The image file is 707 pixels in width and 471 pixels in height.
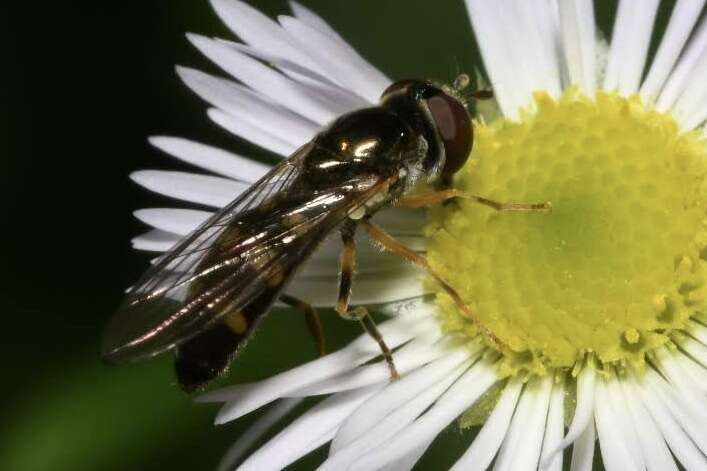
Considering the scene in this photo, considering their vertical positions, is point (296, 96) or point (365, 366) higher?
point (296, 96)

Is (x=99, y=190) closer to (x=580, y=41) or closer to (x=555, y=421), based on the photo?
(x=580, y=41)

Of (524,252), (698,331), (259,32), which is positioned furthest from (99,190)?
(698,331)

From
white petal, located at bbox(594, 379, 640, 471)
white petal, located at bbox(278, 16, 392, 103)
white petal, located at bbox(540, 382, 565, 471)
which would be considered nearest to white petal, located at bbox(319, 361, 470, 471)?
white petal, located at bbox(540, 382, 565, 471)

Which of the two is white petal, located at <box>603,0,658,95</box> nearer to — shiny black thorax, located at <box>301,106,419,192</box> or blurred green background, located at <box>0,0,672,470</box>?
blurred green background, located at <box>0,0,672,470</box>

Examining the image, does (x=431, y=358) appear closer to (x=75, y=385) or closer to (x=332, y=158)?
(x=332, y=158)

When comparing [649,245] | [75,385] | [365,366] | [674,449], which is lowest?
[75,385]

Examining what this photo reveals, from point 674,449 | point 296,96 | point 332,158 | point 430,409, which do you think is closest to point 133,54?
point 296,96
